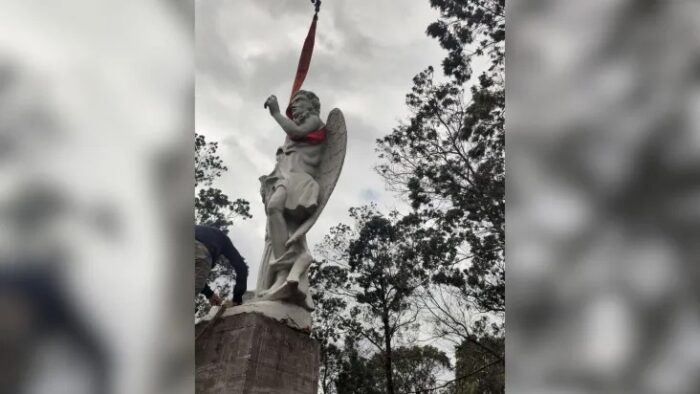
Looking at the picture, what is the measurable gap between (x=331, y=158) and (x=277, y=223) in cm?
83

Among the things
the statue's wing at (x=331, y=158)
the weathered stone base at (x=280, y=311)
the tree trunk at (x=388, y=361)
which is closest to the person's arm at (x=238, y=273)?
the weathered stone base at (x=280, y=311)

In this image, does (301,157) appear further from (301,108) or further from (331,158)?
(301,108)

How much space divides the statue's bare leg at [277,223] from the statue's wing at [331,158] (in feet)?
0.42

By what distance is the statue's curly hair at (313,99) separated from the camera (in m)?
5.65

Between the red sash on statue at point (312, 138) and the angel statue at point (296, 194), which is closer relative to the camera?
the angel statue at point (296, 194)

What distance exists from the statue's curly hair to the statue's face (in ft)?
0.08

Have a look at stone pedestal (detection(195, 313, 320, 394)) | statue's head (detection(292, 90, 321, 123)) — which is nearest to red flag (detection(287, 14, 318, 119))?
statue's head (detection(292, 90, 321, 123))

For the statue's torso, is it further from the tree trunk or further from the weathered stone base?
the tree trunk

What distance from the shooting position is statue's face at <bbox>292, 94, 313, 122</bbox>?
5.57 meters

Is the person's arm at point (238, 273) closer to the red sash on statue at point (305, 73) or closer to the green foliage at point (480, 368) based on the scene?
the red sash on statue at point (305, 73)
